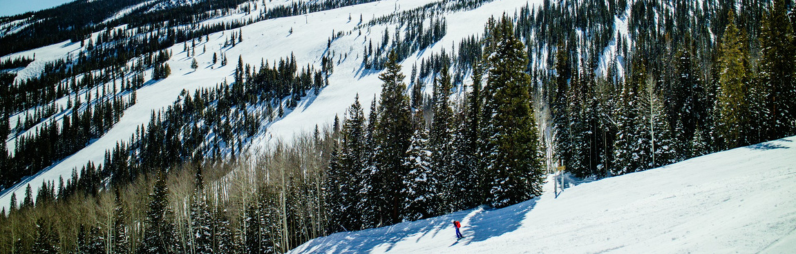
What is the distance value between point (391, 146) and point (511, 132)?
9.04m

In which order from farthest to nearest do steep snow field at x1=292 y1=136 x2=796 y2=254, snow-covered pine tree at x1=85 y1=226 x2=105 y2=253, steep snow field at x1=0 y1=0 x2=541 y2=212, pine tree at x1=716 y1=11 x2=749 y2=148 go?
steep snow field at x1=0 y1=0 x2=541 y2=212 → snow-covered pine tree at x1=85 y1=226 x2=105 y2=253 → pine tree at x1=716 y1=11 x2=749 y2=148 → steep snow field at x1=292 y1=136 x2=796 y2=254

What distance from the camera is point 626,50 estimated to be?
123625 mm

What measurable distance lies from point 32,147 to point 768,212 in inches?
6526

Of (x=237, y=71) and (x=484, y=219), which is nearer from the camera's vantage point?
(x=484, y=219)

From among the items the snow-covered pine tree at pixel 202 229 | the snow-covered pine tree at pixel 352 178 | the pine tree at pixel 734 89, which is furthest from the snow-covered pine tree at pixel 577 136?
the snow-covered pine tree at pixel 202 229

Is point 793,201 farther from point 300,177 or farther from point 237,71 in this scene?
point 237,71

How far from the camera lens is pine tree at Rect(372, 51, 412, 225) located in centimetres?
2616

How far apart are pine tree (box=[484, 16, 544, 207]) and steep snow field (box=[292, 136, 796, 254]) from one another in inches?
67.3

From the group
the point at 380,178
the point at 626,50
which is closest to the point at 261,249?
the point at 380,178

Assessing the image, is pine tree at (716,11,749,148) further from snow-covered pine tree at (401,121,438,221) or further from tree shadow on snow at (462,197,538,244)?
snow-covered pine tree at (401,121,438,221)

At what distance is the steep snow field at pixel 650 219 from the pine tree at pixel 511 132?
1.71 metres

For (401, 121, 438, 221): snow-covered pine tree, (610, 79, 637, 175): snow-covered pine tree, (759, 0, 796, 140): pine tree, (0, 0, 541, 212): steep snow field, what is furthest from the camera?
(0, 0, 541, 212): steep snow field

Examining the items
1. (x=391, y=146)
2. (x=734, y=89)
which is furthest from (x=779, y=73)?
(x=391, y=146)

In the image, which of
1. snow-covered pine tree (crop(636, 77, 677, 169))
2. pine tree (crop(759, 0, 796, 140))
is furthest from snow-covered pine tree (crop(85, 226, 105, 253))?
pine tree (crop(759, 0, 796, 140))
